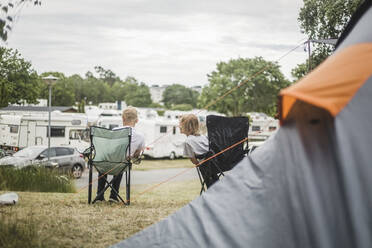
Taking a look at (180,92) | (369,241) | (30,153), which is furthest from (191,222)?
(180,92)

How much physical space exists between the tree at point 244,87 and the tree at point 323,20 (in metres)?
22.3

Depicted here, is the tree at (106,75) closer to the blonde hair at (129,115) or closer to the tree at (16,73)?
the tree at (16,73)

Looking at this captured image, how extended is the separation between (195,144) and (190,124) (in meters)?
0.25

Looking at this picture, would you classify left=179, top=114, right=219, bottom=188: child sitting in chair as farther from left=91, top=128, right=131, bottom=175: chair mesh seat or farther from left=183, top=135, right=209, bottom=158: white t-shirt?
left=91, top=128, right=131, bottom=175: chair mesh seat

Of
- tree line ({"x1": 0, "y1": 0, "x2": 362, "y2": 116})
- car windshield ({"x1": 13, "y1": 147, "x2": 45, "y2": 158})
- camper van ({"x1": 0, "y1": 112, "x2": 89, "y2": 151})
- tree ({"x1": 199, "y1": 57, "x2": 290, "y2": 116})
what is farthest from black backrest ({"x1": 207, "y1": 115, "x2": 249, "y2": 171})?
tree ({"x1": 199, "y1": 57, "x2": 290, "y2": 116})

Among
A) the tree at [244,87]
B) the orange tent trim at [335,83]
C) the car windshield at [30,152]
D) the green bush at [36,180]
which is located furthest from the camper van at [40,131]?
the tree at [244,87]

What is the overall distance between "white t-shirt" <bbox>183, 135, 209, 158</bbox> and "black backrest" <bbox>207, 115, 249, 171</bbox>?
0.35 feet

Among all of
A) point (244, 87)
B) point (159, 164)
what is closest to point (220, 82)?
point (244, 87)

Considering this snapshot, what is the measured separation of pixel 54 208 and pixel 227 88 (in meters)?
32.7

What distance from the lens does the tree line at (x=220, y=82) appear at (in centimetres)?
623

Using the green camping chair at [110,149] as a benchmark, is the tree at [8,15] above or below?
above

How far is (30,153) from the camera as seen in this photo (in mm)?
11812

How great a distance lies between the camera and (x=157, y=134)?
1884 centimetres

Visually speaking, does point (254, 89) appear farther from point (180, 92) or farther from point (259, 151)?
point (180, 92)
